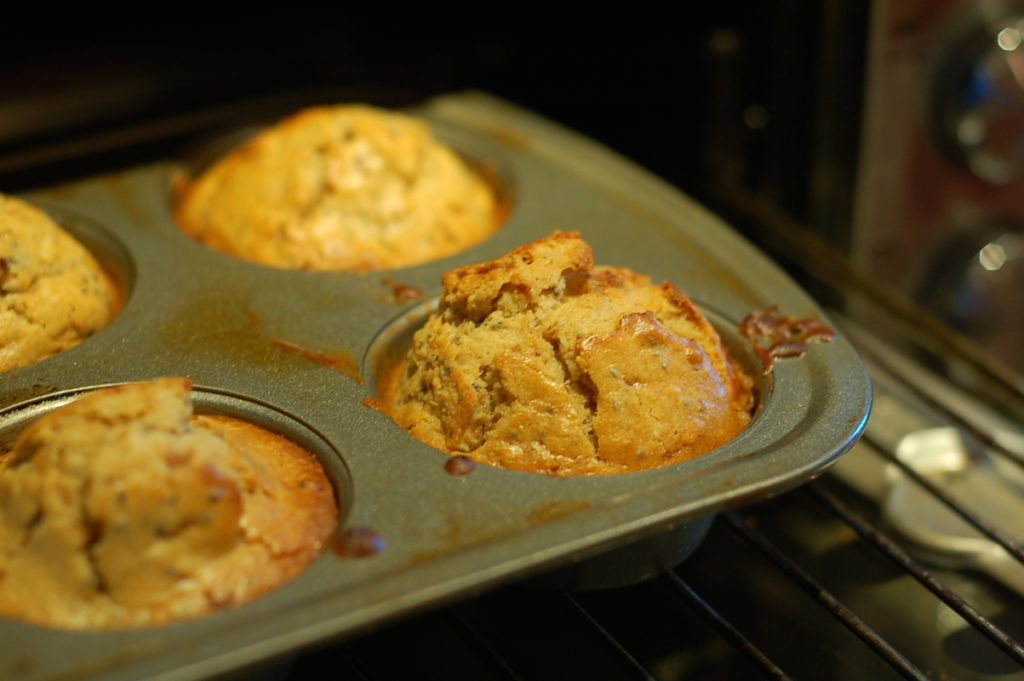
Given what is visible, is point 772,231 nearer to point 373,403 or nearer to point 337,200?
point 337,200

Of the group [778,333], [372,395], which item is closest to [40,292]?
[372,395]

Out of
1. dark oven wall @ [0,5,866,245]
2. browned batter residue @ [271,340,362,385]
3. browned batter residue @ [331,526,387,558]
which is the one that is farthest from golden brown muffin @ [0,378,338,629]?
dark oven wall @ [0,5,866,245]

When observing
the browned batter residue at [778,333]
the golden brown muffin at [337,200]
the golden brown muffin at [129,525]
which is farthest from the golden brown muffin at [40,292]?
the browned batter residue at [778,333]

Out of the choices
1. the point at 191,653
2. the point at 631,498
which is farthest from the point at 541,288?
the point at 191,653

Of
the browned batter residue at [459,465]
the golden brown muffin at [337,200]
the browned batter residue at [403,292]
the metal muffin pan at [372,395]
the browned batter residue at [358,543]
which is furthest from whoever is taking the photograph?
the golden brown muffin at [337,200]

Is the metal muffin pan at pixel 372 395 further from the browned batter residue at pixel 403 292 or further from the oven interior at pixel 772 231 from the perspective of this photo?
the oven interior at pixel 772 231

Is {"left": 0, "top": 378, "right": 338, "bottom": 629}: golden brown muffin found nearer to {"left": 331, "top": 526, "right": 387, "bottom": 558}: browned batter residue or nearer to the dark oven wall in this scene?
{"left": 331, "top": 526, "right": 387, "bottom": 558}: browned batter residue
